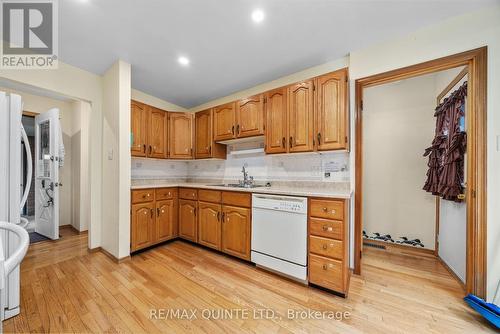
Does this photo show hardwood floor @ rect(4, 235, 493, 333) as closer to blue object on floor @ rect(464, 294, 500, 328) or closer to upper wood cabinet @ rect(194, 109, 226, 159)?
blue object on floor @ rect(464, 294, 500, 328)

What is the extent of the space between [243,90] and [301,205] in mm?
2148

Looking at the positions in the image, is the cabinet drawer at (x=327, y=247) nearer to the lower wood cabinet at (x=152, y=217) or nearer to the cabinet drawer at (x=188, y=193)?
the cabinet drawer at (x=188, y=193)

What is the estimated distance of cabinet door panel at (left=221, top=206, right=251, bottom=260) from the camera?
2.38 metres

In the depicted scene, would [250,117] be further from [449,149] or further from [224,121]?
→ [449,149]

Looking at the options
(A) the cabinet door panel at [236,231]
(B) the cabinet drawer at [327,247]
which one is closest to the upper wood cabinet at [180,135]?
(A) the cabinet door panel at [236,231]

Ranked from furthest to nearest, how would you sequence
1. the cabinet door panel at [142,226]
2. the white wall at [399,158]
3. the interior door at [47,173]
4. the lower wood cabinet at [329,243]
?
the interior door at [47,173] < the white wall at [399,158] < the cabinet door panel at [142,226] < the lower wood cabinet at [329,243]

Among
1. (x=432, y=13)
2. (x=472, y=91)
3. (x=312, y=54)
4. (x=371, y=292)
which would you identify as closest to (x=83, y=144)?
(x=312, y=54)

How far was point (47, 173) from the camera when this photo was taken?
3.21m

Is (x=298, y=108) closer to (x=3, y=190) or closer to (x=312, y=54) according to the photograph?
(x=312, y=54)

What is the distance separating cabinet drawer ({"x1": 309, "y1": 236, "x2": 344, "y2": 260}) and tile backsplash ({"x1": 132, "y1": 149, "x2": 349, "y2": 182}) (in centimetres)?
82

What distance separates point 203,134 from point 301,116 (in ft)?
5.50

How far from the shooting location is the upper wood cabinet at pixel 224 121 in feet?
9.56

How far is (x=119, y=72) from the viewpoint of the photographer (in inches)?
96.5

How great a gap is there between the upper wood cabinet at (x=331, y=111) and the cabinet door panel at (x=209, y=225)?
5.04ft
